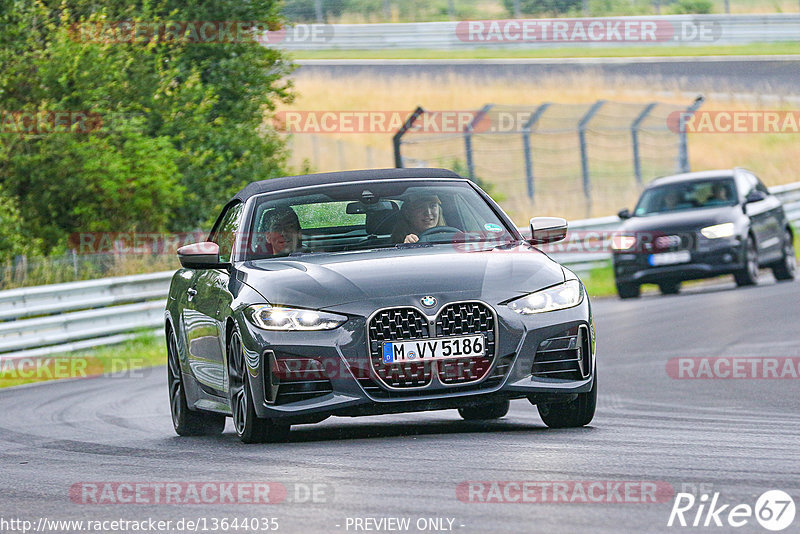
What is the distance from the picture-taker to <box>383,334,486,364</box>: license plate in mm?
8211

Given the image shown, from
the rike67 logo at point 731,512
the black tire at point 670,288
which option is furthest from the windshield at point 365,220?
the black tire at point 670,288

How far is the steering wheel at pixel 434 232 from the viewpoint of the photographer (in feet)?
30.7

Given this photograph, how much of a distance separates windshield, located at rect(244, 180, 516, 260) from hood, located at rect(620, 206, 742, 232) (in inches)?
487

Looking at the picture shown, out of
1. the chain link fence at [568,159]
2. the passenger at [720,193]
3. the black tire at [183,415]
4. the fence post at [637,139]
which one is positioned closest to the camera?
the black tire at [183,415]

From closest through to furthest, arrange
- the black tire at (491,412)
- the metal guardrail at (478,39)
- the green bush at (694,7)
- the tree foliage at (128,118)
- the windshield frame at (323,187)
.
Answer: the windshield frame at (323,187), the black tire at (491,412), the tree foliage at (128,118), the metal guardrail at (478,39), the green bush at (694,7)

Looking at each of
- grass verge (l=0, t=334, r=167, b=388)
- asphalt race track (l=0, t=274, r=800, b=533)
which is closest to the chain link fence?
grass verge (l=0, t=334, r=167, b=388)

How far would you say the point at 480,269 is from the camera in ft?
28.1

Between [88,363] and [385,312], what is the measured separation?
38.0 ft

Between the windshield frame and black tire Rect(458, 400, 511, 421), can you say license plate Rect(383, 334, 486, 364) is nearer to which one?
the windshield frame

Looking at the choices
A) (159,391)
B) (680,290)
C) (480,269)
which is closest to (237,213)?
(480,269)

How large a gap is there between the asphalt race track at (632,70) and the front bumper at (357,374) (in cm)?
3318

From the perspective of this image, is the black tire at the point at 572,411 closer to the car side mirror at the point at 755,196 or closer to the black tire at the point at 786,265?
the car side mirror at the point at 755,196

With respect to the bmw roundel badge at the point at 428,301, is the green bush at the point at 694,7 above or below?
below

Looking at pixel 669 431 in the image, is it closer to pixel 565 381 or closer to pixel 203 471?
pixel 565 381
